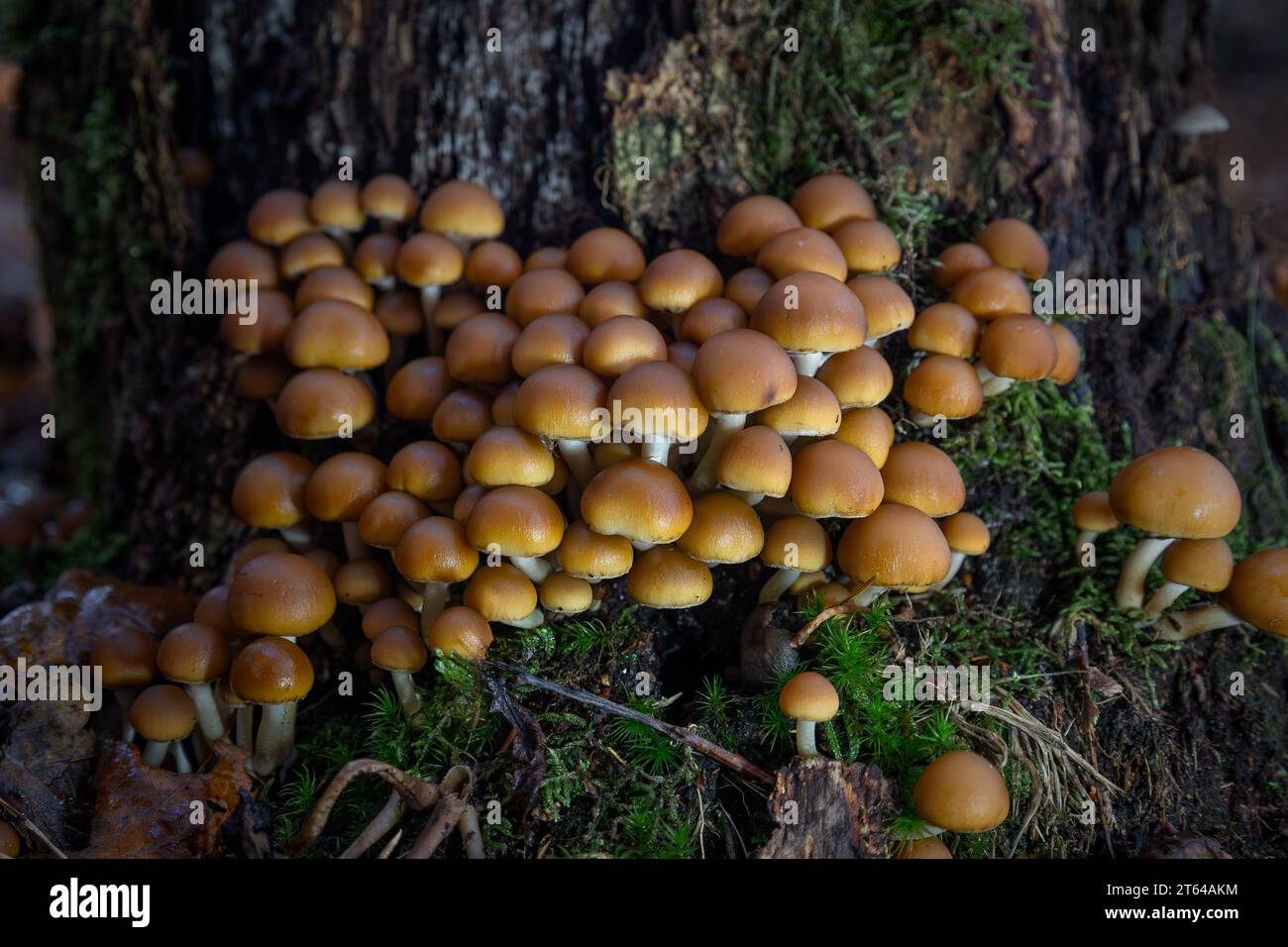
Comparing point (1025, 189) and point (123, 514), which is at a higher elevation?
point (1025, 189)

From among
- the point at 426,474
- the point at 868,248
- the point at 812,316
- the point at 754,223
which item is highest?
the point at 754,223

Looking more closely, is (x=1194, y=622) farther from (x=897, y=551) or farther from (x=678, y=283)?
(x=678, y=283)

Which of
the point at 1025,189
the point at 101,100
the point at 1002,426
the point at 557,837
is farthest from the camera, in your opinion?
the point at 101,100

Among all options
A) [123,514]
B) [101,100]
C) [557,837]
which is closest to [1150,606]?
[557,837]

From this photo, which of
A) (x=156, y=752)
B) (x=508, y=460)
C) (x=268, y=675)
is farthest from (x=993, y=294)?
(x=156, y=752)

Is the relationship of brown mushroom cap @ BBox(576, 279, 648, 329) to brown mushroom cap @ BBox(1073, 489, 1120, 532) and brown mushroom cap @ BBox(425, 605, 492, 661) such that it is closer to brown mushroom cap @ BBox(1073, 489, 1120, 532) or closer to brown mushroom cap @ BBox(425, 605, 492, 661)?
brown mushroom cap @ BBox(425, 605, 492, 661)
